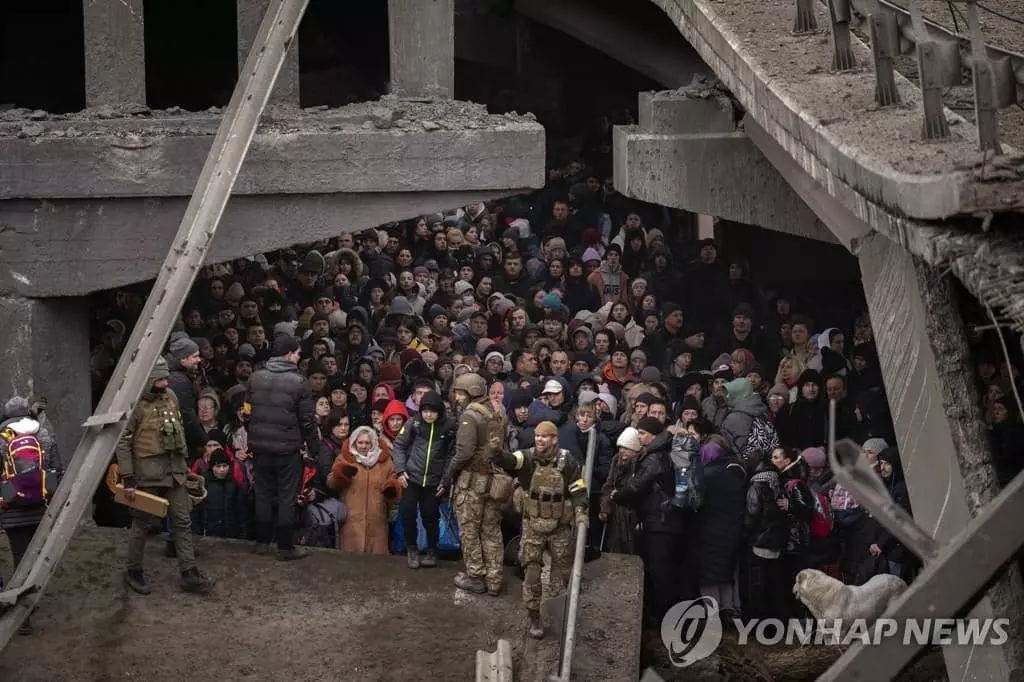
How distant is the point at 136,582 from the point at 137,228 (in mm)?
2838

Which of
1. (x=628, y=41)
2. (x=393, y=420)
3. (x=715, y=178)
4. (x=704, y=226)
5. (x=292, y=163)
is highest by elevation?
(x=628, y=41)

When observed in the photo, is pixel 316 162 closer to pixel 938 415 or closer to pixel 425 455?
pixel 425 455

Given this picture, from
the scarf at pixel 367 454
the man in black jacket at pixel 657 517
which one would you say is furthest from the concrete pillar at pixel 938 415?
the scarf at pixel 367 454

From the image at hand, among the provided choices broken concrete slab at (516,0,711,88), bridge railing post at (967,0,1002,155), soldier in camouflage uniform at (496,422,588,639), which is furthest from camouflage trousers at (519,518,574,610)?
broken concrete slab at (516,0,711,88)

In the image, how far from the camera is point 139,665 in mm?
10430

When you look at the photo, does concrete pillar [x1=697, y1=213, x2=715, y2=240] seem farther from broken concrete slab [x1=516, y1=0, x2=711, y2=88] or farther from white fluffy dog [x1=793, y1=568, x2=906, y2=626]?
white fluffy dog [x1=793, y1=568, x2=906, y2=626]

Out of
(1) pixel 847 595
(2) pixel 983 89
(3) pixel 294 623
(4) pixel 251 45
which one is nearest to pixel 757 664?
(3) pixel 294 623

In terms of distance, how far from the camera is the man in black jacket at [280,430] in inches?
451

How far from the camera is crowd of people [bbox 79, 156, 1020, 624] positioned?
1133 cm

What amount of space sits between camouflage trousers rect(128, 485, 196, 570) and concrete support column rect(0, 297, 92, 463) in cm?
186

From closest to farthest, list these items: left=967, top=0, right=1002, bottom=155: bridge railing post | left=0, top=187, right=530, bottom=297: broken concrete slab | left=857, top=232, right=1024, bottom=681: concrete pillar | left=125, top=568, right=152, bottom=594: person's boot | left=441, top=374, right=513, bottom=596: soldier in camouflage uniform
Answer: left=967, top=0, right=1002, bottom=155: bridge railing post
left=857, top=232, right=1024, bottom=681: concrete pillar
left=441, top=374, right=513, bottom=596: soldier in camouflage uniform
left=125, top=568, right=152, bottom=594: person's boot
left=0, top=187, right=530, bottom=297: broken concrete slab

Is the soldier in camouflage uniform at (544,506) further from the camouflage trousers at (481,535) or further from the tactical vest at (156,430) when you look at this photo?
the tactical vest at (156,430)

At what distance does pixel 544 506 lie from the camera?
10625 mm

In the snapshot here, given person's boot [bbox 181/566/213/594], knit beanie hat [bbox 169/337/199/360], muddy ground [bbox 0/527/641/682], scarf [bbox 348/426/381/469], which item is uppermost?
knit beanie hat [bbox 169/337/199/360]
